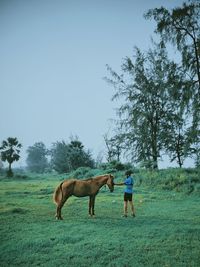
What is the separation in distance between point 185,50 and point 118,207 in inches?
495

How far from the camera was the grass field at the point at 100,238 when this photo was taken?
805 centimetres

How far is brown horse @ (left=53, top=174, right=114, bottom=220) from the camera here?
42.3 feet

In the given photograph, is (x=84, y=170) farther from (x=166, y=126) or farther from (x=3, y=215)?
(x=3, y=215)

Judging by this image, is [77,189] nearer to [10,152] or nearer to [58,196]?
[58,196]

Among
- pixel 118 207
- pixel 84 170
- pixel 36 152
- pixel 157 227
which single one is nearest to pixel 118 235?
pixel 157 227

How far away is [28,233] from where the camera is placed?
34.5 ft

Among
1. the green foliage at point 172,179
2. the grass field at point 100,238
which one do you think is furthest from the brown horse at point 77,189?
the green foliage at point 172,179

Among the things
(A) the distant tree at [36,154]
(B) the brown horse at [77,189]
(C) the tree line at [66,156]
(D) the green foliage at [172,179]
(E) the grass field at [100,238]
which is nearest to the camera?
(E) the grass field at [100,238]

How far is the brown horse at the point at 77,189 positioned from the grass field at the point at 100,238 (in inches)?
31.1

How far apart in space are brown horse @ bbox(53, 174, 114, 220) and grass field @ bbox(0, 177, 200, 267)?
0.79 meters

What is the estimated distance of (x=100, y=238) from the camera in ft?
31.7

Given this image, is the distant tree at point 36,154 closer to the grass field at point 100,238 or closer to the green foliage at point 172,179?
the green foliage at point 172,179

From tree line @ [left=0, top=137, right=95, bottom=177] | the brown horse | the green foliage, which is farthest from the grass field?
tree line @ [left=0, top=137, right=95, bottom=177]

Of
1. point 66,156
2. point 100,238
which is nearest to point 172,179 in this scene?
point 100,238
